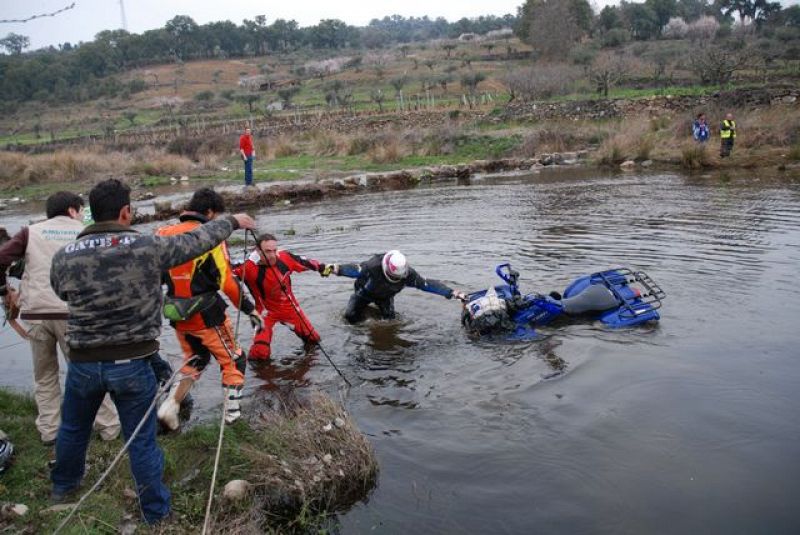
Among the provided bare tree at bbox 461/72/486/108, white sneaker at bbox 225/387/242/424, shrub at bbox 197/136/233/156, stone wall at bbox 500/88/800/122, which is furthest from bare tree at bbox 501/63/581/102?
white sneaker at bbox 225/387/242/424

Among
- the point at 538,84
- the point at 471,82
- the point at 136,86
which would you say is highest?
the point at 136,86

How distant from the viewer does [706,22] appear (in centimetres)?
8219

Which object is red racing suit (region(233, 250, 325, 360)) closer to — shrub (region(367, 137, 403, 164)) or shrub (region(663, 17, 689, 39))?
shrub (region(367, 137, 403, 164))

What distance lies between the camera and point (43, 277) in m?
5.54

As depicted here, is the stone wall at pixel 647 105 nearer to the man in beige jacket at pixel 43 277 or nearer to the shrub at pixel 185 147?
the shrub at pixel 185 147

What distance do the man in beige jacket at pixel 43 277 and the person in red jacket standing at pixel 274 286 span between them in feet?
8.97

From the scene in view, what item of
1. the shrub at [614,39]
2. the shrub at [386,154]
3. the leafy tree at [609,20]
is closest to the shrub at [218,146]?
the shrub at [386,154]

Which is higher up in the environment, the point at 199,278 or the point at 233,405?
the point at 199,278

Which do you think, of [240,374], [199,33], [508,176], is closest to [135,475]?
[240,374]

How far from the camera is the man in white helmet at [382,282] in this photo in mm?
8625

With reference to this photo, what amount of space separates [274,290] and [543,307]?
11.6 feet

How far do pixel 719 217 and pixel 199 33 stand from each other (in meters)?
106

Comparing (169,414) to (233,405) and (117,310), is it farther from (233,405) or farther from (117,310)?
(117,310)

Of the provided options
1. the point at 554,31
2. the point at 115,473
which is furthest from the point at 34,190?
the point at 554,31
